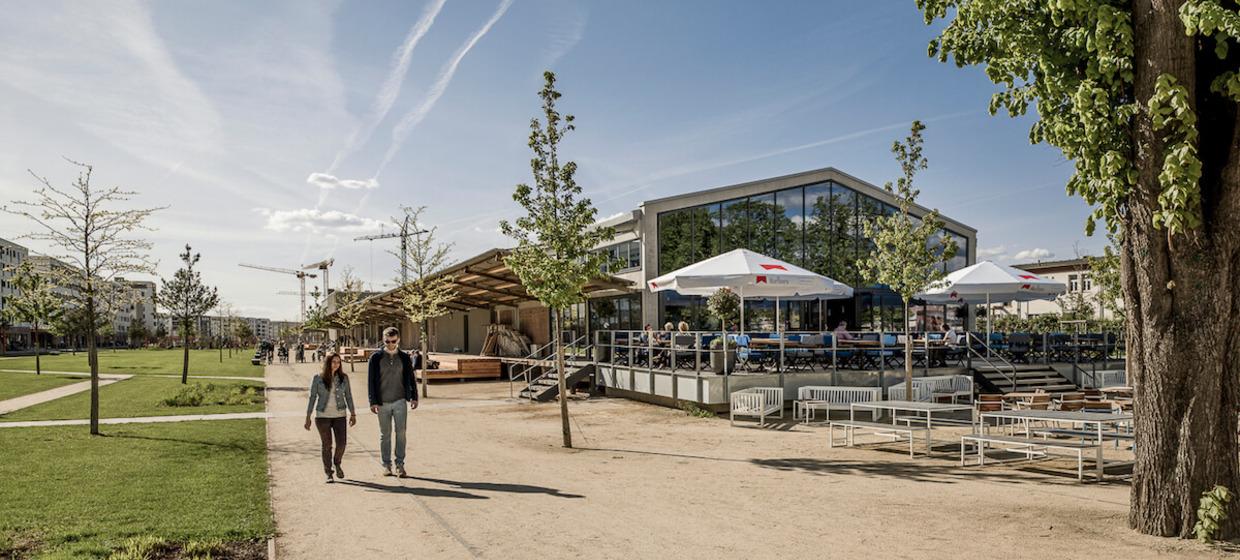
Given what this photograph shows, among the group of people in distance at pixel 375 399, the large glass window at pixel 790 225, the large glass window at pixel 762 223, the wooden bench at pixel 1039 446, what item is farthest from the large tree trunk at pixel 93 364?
the large glass window at pixel 790 225

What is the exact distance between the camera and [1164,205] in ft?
17.9

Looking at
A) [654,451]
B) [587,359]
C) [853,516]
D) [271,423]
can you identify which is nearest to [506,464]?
[654,451]

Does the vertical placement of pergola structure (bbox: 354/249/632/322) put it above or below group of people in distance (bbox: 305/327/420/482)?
above

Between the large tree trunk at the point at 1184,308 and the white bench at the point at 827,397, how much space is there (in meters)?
A: 7.75

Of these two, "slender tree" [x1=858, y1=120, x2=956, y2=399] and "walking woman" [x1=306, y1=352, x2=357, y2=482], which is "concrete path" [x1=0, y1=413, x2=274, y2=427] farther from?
"slender tree" [x1=858, y1=120, x2=956, y2=399]

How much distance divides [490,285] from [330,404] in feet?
64.3

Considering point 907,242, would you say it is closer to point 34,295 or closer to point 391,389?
point 391,389

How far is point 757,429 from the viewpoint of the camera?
44.1 ft

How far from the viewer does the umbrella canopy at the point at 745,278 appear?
14711mm

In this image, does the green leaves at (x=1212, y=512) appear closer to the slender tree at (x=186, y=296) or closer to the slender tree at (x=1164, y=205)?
the slender tree at (x=1164, y=205)

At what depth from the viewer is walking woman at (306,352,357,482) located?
8523 millimetres

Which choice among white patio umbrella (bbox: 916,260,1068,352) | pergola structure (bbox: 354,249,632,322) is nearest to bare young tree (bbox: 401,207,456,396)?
pergola structure (bbox: 354,249,632,322)

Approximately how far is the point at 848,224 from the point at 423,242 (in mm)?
15442

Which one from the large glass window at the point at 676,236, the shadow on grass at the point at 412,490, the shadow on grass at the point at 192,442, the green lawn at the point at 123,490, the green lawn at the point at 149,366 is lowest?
the green lawn at the point at 149,366
